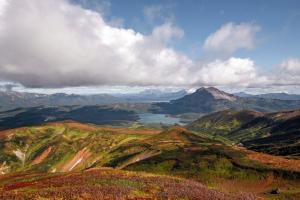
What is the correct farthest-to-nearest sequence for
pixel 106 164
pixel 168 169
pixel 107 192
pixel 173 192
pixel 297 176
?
pixel 106 164 < pixel 168 169 < pixel 297 176 < pixel 173 192 < pixel 107 192

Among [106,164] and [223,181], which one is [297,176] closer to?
[223,181]

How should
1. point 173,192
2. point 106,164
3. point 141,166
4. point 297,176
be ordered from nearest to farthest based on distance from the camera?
point 173,192 → point 297,176 → point 141,166 → point 106,164

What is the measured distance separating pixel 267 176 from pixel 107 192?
285 ft

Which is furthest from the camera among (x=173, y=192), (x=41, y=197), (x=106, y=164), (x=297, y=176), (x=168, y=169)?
(x=106, y=164)

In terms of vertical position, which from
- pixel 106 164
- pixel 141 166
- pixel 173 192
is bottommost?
pixel 106 164

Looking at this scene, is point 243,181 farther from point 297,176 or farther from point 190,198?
point 190,198

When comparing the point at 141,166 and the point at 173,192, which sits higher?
the point at 173,192

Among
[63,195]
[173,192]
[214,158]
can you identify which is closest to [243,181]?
[214,158]

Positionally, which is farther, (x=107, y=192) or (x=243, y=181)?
(x=243, y=181)

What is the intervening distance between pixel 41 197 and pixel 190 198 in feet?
47.9

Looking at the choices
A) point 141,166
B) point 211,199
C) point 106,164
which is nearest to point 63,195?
point 211,199

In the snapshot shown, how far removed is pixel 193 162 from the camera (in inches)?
5285

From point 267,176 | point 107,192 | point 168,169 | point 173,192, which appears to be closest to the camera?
point 107,192

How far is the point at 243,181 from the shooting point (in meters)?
108
